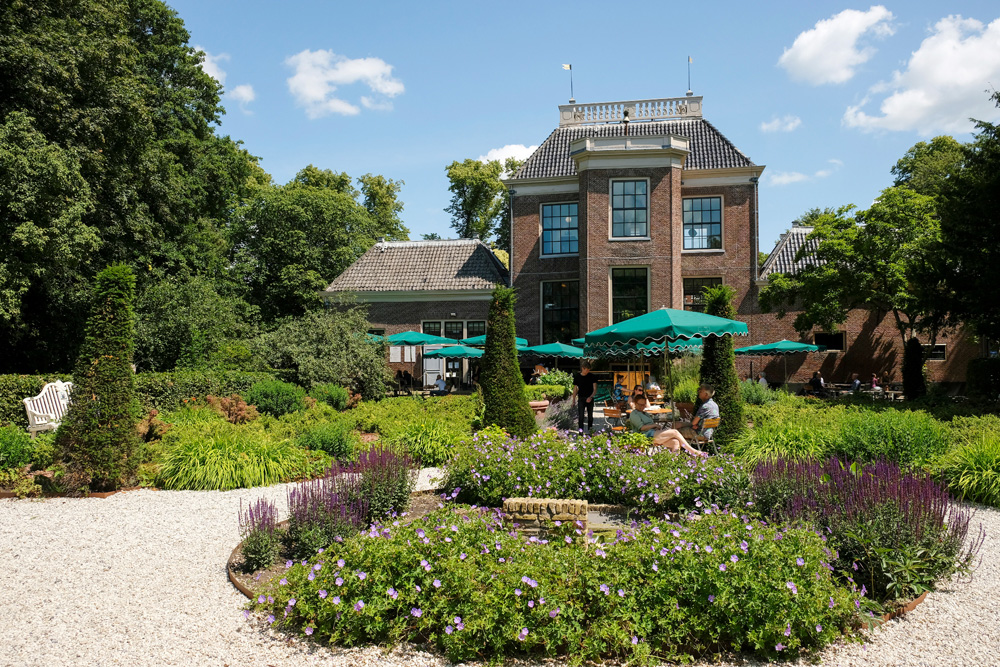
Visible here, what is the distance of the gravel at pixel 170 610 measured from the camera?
408 centimetres

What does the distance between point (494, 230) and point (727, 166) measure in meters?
20.0

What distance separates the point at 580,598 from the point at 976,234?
15167 millimetres

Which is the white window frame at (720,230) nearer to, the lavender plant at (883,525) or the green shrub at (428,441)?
the green shrub at (428,441)

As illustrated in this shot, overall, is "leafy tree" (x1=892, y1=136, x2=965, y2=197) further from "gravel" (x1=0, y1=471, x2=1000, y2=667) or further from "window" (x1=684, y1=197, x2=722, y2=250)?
"gravel" (x1=0, y1=471, x2=1000, y2=667)

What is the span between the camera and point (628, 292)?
24.8 meters

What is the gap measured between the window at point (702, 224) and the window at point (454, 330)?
1036 centimetres

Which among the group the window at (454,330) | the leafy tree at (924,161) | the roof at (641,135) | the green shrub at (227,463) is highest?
the leafy tree at (924,161)

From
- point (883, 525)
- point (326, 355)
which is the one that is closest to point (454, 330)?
point (326, 355)

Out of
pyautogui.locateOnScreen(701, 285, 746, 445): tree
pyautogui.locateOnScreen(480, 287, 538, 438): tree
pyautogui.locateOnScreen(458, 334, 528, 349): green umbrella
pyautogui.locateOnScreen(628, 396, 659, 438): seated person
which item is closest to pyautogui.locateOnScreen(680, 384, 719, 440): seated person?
pyautogui.locateOnScreen(628, 396, 659, 438): seated person

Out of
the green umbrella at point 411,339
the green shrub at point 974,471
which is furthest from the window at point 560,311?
the green shrub at point 974,471

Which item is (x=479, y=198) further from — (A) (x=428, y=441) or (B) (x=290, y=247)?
(A) (x=428, y=441)

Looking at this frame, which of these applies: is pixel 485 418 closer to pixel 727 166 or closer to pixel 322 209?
pixel 727 166

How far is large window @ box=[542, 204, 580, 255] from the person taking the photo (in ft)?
87.0

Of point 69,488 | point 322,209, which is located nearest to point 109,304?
point 69,488
